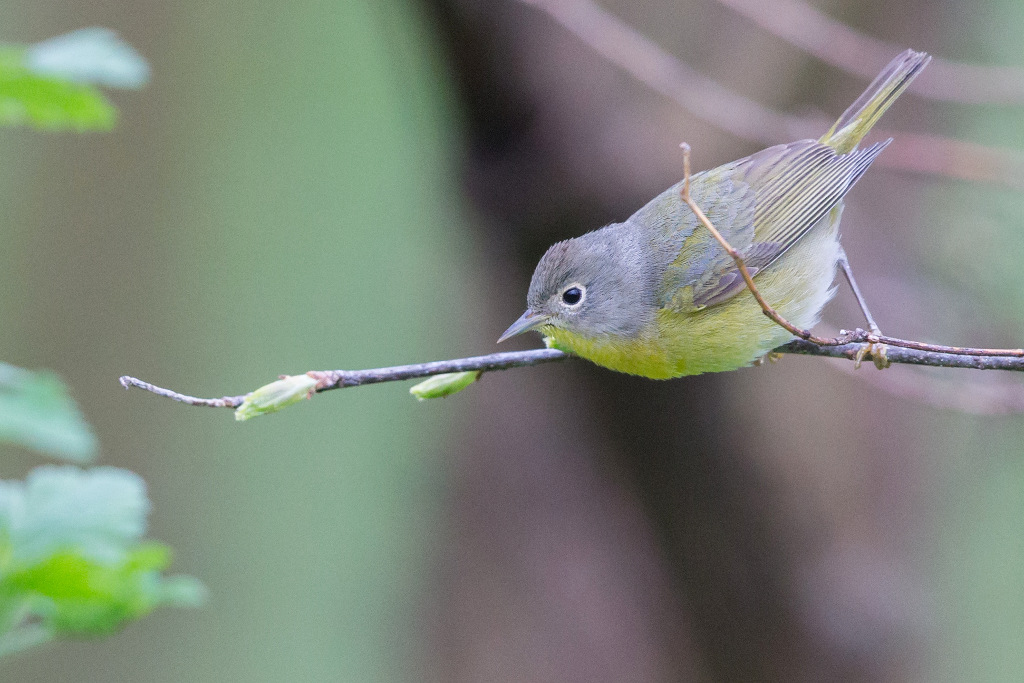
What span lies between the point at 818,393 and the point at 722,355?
171cm

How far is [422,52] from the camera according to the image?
4777mm

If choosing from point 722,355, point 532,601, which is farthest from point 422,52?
point 532,601

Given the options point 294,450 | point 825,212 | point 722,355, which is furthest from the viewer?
point 294,450

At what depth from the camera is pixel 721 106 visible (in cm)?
420

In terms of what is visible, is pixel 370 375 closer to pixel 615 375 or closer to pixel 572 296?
pixel 572 296

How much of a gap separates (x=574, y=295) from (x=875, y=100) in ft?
5.39

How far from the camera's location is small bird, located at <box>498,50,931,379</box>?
3.13 meters

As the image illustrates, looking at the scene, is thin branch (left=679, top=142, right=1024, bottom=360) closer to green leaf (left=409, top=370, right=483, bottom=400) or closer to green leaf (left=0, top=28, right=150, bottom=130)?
green leaf (left=409, top=370, right=483, bottom=400)

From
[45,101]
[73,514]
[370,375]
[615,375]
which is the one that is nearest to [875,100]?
[615,375]

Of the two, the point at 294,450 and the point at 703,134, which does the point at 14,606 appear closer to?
the point at 703,134

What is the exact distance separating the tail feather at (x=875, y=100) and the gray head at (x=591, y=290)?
122 cm

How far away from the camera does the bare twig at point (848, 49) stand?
4102mm

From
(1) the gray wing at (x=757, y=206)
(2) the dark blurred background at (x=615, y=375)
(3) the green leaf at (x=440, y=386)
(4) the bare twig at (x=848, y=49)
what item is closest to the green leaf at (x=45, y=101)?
(3) the green leaf at (x=440, y=386)

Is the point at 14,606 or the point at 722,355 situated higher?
the point at 722,355
